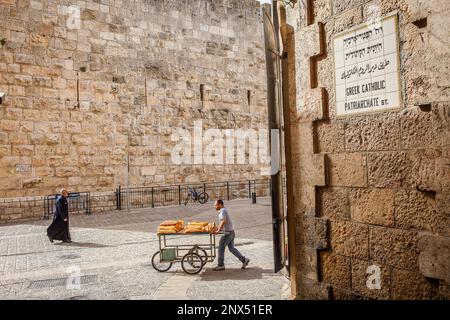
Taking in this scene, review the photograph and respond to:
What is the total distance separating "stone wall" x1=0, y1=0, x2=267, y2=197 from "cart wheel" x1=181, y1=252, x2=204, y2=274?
28.4 feet

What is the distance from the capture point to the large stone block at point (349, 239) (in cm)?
446

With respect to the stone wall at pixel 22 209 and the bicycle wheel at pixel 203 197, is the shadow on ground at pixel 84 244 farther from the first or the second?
the bicycle wheel at pixel 203 197

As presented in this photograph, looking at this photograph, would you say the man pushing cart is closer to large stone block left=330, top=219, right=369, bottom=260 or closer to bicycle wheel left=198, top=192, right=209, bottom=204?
large stone block left=330, top=219, right=369, bottom=260

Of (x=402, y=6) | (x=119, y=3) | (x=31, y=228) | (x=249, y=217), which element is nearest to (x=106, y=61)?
(x=119, y=3)

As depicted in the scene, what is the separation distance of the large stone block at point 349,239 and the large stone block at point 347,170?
0.43 m

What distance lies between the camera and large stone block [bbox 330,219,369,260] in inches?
175

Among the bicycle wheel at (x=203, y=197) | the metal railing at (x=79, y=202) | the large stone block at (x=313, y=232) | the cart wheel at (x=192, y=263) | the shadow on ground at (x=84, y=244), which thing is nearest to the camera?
the large stone block at (x=313, y=232)

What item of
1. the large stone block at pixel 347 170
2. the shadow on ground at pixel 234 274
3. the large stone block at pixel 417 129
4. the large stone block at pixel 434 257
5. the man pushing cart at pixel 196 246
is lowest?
the shadow on ground at pixel 234 274

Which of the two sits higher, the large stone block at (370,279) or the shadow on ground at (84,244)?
the large stone block at (370,279)

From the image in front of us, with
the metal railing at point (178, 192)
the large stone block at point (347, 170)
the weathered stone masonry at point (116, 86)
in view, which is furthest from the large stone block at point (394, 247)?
the metal railing at point (178, 192)

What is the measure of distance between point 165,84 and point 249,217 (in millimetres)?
7134

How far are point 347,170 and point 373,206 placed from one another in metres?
0.48

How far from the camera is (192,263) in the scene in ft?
25.4

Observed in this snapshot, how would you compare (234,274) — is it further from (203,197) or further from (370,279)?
(203,197)
